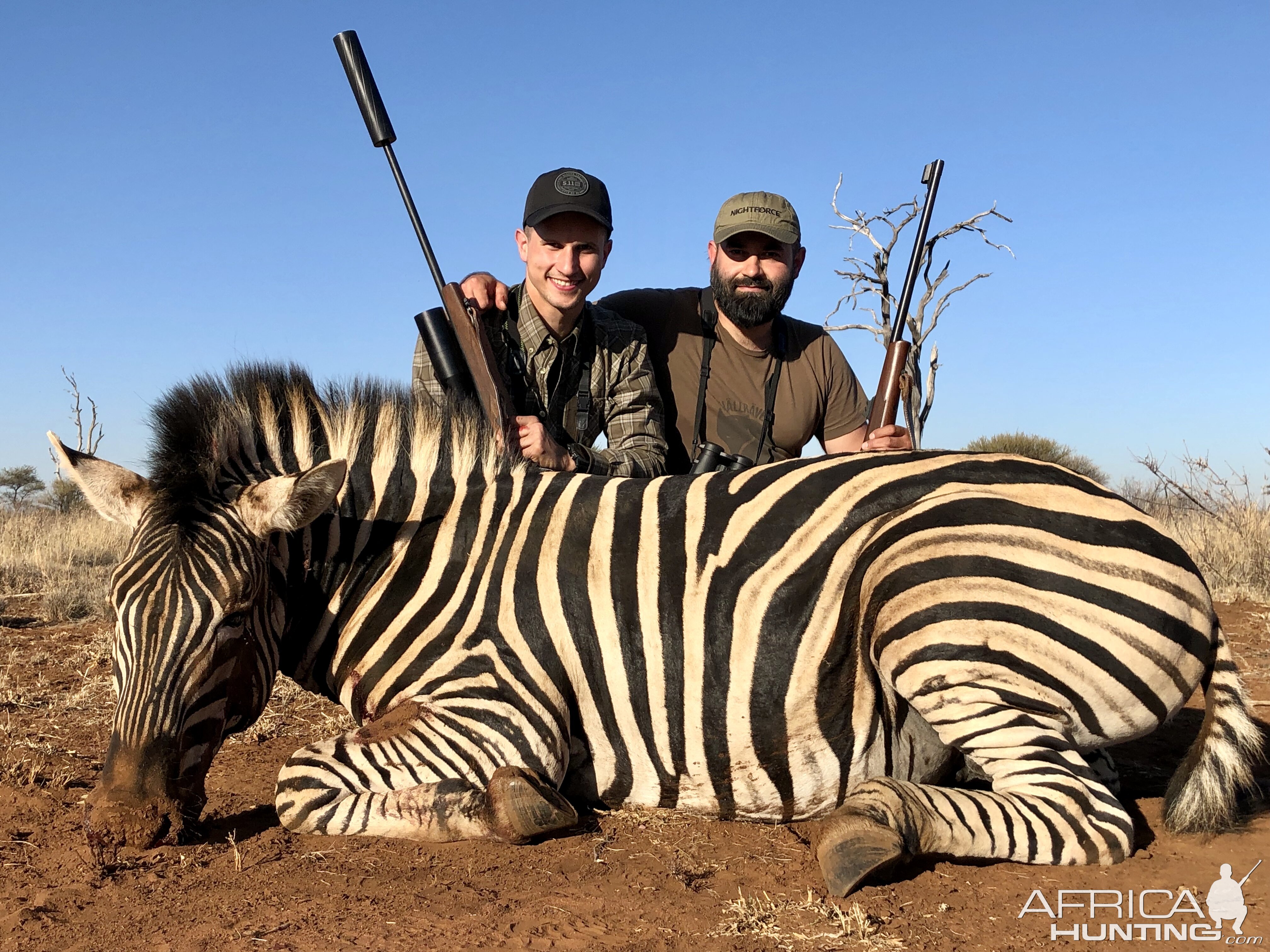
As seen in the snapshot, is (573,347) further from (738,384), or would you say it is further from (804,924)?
(804,924)

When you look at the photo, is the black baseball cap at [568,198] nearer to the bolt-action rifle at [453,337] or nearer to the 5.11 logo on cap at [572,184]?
the 5.11 logo on cap at [572,184]

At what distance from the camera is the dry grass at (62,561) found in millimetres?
7758

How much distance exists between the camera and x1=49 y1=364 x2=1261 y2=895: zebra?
113 inches

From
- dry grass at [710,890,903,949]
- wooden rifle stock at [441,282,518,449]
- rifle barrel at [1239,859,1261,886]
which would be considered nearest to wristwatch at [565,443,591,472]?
wooden rifle stock at [441,282,518,449]

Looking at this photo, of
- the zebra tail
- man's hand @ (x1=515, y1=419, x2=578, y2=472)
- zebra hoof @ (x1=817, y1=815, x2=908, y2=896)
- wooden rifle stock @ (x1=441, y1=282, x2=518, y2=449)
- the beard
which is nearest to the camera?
zebra hoof @ (x1=817, y1=815, x2=908, y2=896)

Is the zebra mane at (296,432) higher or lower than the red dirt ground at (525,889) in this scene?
higher

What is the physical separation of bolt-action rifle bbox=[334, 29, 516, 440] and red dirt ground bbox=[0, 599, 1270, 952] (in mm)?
1831

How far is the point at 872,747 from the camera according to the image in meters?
3.21

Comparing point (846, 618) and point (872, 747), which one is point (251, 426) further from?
point (872, 747)

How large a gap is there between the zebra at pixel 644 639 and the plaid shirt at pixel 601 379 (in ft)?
5.53

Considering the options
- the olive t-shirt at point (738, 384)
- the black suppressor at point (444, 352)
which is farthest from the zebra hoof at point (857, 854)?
the olive t-shirt at point (738, 384)

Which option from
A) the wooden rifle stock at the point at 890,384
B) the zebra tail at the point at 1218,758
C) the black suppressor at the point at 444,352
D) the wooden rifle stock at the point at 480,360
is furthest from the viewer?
the wooden rifle stock at the point at 890,384

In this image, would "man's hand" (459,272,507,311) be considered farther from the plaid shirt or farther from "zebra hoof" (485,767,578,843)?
"zebra hoof" (485,767,578,843)

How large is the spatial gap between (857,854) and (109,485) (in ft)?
8.26
